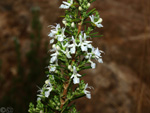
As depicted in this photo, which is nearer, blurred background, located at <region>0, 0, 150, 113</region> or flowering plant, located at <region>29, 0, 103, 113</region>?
flowering plant, located at <region>29, 0, 103, 113</region>

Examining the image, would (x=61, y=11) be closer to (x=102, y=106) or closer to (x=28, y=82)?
(x=28, y=82)

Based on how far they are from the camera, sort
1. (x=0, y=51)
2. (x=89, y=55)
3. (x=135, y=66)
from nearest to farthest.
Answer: (x=89, y=55) < (x=135, y=66) < (x=0, y=51)

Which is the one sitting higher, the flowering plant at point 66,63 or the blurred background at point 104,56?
the blurred background at point 104,56

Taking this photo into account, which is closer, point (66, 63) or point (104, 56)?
point (66, 63)

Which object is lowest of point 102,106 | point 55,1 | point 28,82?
point 102,106

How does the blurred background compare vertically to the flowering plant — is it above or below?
above

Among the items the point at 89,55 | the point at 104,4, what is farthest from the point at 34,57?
the point at 89,55

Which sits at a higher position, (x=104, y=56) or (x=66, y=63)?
(x=104, y=56)

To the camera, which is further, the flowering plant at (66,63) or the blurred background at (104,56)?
the blurred background at (104,56)
